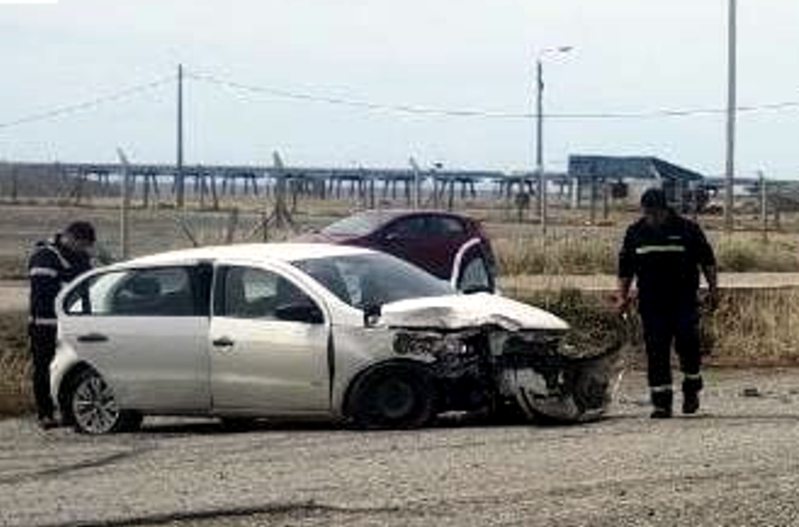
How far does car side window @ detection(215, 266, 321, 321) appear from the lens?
44.7 feet

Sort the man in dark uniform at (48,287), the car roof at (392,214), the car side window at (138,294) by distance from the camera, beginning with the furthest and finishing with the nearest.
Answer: the car roof at (392,214) → the man in dark uniform at (48,287) → the car side window at (138,294)

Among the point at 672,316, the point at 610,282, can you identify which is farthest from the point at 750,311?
the point at 672,316

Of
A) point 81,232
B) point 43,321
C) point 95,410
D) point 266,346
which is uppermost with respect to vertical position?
point 81,232

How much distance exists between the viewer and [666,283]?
44.9ft

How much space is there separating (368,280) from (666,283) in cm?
236

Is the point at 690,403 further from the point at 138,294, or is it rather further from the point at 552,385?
the point at 138,294

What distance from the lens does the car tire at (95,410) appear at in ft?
47.4

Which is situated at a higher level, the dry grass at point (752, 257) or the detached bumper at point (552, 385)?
the dry grass at point (752, 257)

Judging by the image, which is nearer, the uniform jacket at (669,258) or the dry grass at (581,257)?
the uniform jacket at (669,258)

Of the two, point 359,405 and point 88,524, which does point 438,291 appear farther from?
point 88,524

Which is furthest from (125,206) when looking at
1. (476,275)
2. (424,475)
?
(424,475)

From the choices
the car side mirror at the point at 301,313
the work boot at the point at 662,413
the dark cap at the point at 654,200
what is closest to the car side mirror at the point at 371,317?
the car side mirror at the point at 301,313

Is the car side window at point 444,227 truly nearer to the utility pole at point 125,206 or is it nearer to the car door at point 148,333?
the utility pole at point 125,206

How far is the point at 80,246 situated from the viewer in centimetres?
1537
